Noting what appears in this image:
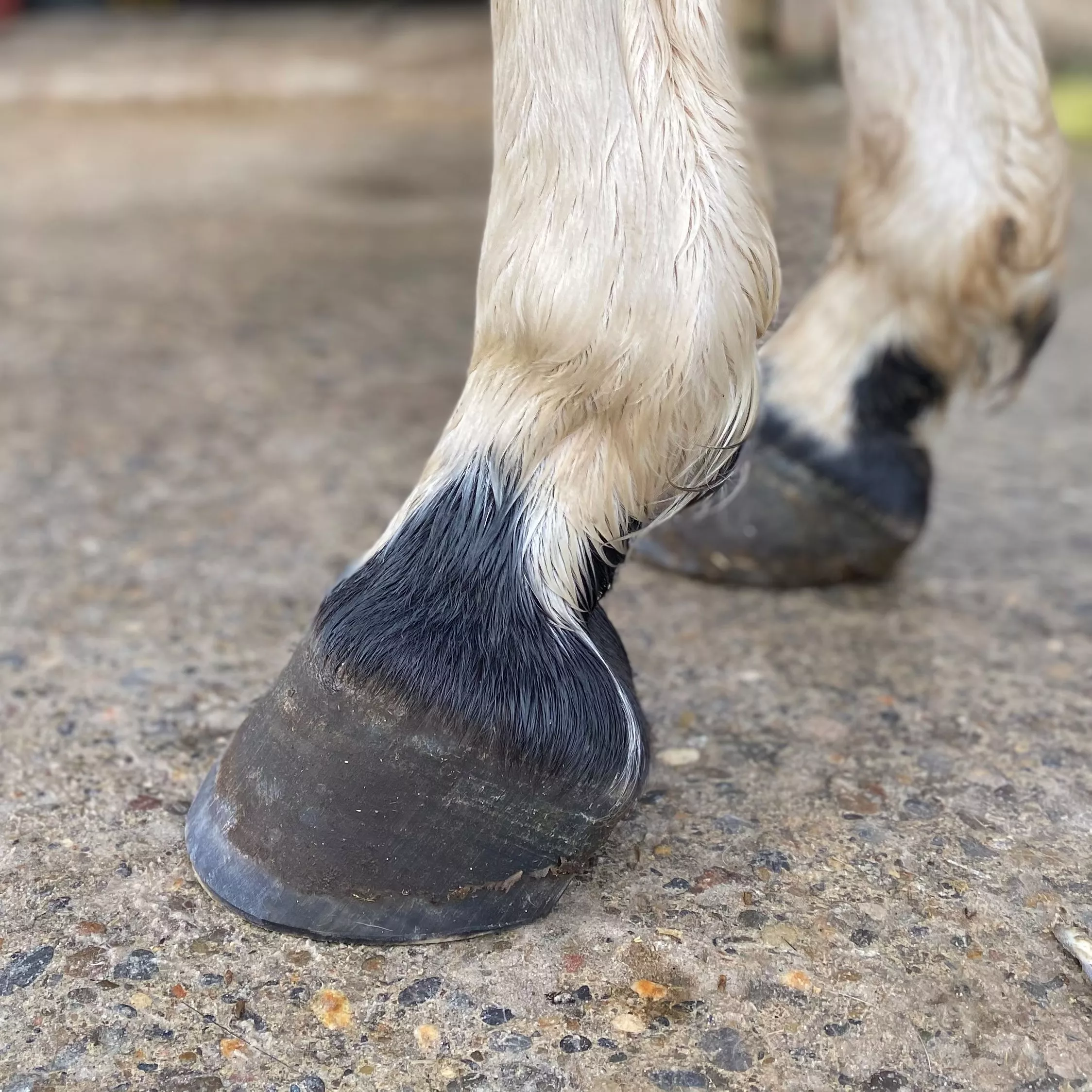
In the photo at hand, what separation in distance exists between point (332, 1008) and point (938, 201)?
943mm

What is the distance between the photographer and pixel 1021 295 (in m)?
1.39

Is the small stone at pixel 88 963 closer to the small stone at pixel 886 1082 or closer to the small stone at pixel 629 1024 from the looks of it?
the small stone at pixel 629 1024

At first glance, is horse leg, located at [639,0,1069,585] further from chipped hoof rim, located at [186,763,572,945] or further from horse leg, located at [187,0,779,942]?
chipped hoof rim, located at [186,763,572,945]

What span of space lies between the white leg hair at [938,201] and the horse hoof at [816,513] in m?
0.03

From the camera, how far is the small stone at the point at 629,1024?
0.91 meters

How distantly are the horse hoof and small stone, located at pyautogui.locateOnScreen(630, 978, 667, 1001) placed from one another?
60 centimetres

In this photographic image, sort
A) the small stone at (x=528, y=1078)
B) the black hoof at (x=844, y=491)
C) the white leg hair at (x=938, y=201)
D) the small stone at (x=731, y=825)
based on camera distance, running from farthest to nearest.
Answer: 1. the black hoof at (x=844, y=491)
2. the white leg hair at (x=938, y=201)
3. the small stone at (x=731, y=825)
4. the small stone at (x=528, y=1078)

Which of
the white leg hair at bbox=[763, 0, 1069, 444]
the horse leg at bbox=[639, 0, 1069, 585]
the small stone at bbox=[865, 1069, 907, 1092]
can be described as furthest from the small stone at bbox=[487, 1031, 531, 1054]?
the white leg hair at bbox=[763, 0, 1069, 444]

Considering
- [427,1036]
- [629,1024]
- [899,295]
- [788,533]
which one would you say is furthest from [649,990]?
[899,295]

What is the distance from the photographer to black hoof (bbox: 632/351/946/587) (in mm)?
1466

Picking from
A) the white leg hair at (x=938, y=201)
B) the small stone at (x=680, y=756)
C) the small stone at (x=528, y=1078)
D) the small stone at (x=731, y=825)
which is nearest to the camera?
the small stone at (x=528, y=1078)

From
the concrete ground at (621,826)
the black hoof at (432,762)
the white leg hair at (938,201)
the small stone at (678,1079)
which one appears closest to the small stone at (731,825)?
the concrete ground at (621,826)

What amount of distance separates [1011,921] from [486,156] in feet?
11.9

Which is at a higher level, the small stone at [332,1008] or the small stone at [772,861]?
the small stone at [772,861]
